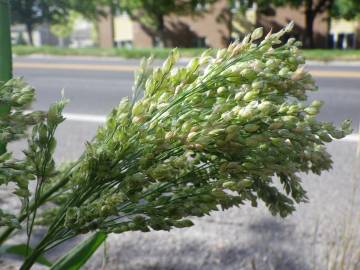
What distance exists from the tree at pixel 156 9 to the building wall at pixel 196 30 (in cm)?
115

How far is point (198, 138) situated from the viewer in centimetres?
72

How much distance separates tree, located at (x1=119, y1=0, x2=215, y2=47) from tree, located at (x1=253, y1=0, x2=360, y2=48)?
13.4ft

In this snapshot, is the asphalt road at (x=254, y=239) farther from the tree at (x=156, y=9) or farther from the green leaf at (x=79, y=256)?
the tree at (x=156, y=9)

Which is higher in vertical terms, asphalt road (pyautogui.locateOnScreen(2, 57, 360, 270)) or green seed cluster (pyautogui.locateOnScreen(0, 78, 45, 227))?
green seed cluster (pyautogui.locateOnScreen(0, 78, 45, 227))

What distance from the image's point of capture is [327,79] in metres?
11.0

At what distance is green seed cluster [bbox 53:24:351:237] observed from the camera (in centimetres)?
73

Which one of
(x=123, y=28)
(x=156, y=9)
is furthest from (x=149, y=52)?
(x=123, y=28)

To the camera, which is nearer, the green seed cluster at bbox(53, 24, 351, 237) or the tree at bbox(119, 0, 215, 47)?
the green seed cluster at bbox(53, 24, 351, 237)

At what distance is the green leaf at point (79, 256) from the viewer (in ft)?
3.22

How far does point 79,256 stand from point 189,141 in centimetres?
44

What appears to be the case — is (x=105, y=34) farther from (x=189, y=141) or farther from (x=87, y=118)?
(x=189, y=141)

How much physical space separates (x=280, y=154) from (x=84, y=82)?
10.5m

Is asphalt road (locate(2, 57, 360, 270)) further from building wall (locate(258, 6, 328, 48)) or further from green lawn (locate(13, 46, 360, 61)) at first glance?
building wall (locate(258, 6, 328, 48))

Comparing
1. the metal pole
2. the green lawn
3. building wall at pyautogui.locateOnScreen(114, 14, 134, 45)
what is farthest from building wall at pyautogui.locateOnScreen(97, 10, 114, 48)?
the metal pole
